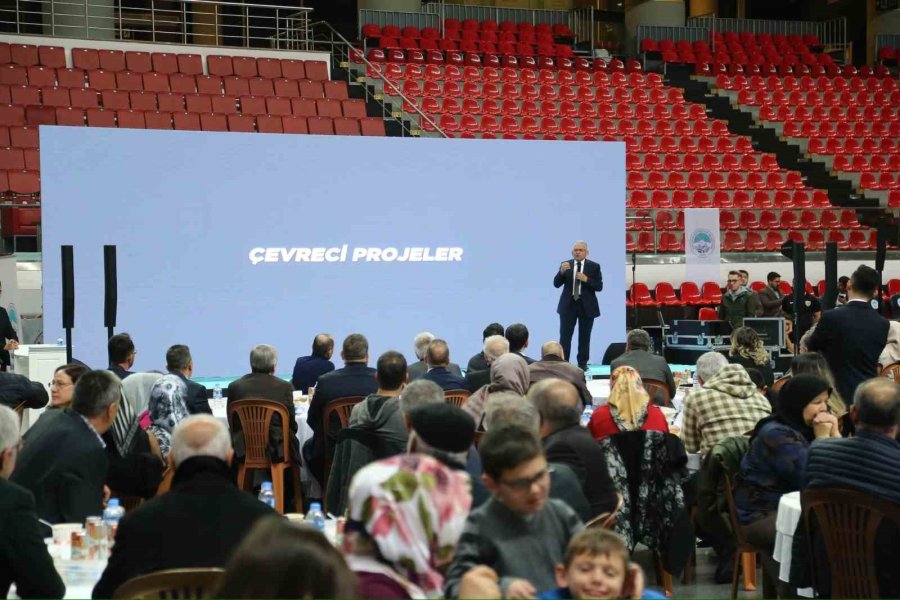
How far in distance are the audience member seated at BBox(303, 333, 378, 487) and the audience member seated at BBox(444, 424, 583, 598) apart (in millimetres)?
4061

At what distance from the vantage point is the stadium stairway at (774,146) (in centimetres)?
2117

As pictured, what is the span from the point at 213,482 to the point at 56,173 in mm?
9466

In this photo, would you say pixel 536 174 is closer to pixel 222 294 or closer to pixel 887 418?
pixel 222 294

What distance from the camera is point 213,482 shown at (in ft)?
11.3

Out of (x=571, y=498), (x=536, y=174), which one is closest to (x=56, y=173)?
(x=536, y=174)

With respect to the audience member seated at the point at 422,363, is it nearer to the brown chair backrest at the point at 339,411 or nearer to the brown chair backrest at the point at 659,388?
the brown chair backrest at the point at 339,411

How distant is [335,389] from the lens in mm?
7359

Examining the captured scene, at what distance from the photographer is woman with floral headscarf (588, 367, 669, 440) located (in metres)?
6.08

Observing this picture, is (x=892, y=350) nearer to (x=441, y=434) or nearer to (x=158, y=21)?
(x=441, y=434)

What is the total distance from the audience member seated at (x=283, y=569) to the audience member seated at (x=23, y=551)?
182 cm

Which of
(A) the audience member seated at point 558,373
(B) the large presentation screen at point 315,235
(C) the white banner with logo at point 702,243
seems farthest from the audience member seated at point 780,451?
(C) the white banner with logo at point 702,243

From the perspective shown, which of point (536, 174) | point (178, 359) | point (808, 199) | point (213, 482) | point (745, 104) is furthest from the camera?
point (745, 104)

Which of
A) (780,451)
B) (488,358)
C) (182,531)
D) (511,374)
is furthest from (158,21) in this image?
(182,531)

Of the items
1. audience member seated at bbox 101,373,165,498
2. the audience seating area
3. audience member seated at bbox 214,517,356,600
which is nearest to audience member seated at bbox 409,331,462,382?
audience member seated at bbox 101,373,165,498
